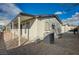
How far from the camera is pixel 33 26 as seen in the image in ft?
12.0

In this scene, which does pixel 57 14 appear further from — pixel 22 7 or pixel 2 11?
pixel 2 11

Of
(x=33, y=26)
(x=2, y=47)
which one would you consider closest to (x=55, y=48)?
(x=33, y=26)

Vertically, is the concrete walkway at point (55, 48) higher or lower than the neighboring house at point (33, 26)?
lower

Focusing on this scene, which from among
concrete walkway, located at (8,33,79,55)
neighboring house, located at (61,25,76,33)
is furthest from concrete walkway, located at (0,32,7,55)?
neighboring house, located at (61,25,76,33)

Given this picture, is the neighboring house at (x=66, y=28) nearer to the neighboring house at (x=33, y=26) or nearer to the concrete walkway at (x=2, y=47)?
the neighboring house at (x=33, y=26)

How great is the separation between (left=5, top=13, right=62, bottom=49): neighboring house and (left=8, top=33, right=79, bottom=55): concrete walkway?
4.3 inches

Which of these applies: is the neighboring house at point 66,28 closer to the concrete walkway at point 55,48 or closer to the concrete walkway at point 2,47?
the concrete walkway at point 55,48

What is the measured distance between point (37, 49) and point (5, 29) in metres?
0.58

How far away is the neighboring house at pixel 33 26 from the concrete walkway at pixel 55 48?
0.35 ft

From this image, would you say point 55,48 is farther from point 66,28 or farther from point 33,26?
point 33,26

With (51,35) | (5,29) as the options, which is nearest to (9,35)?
(5,29)

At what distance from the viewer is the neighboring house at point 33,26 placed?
3652mm

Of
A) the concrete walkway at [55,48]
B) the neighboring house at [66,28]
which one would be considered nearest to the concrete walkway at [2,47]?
the concrete walkway at [55,48]

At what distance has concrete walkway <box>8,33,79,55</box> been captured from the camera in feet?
12.0
